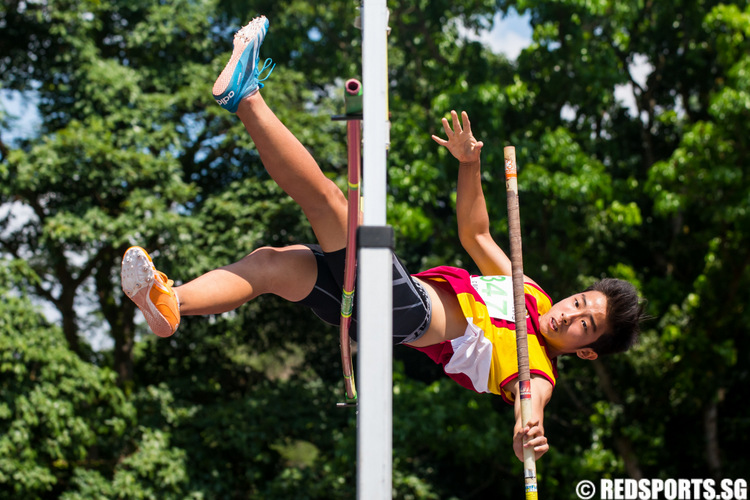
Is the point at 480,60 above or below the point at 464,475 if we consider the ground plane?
above

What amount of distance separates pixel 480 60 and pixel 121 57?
327 centimetres

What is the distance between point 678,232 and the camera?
6758 mm

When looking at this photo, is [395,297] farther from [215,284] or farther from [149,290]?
[149,290]

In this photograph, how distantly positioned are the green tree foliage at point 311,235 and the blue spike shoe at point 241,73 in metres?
3.72

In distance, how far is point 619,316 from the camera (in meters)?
2.02

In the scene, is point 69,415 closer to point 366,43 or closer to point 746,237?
point 366,43

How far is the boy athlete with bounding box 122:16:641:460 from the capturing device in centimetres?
156

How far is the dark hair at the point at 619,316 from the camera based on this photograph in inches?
79.4

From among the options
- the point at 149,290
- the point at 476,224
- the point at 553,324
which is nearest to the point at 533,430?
the point at 553,324

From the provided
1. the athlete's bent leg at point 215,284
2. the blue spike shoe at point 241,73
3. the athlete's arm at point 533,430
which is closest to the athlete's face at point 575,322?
the athlete's arm at point 533,430

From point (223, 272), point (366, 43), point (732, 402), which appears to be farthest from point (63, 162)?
point (732, 402)

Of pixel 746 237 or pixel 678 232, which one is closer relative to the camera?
pixel 746 237

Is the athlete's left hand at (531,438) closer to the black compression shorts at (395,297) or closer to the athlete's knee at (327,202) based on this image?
the black compression shorts at (395,297)

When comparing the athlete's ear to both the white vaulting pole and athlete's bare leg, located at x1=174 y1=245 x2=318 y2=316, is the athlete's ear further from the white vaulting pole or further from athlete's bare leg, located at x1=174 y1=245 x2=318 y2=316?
the white vaulting pole
